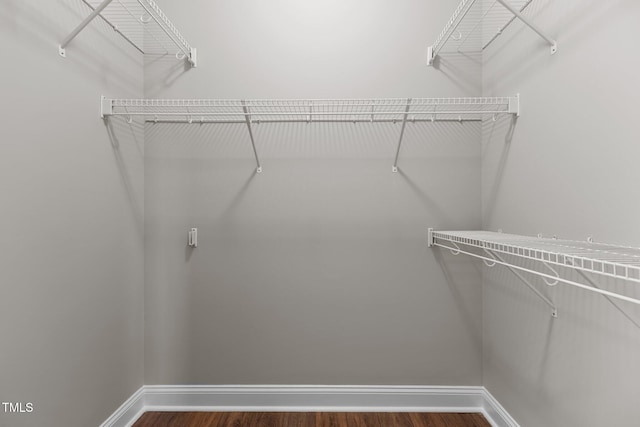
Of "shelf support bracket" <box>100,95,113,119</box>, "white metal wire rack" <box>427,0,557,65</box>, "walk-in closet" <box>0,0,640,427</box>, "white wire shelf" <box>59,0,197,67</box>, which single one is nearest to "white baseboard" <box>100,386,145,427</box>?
"walk-in closet" <box>0,0,640,427</box>

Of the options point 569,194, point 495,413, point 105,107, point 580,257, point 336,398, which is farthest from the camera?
point 336,398

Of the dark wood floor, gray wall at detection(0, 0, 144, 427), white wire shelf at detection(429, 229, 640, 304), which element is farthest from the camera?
the dark wood floor

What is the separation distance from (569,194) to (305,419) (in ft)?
5.62

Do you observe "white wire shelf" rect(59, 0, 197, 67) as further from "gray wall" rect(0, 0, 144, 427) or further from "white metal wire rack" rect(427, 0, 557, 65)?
"white metal wire rack" rect(427, 0, 557, 65)

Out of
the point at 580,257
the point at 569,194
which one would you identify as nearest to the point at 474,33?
the point at 569,194

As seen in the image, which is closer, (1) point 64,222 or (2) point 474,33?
(1) point 64,222

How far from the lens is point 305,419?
1.95 metres

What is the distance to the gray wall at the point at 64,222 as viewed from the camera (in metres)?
1.20

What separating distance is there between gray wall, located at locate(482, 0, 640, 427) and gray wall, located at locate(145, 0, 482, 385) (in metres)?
0.32

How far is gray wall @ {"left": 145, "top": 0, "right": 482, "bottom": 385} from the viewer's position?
2.08m

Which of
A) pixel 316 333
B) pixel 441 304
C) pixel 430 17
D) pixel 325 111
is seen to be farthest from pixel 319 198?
pixel 430 17

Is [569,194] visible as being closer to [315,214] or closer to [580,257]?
[580,257]

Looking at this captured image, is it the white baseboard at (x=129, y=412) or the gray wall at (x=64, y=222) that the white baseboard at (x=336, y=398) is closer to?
the white baseboard at (x=129, y=412)

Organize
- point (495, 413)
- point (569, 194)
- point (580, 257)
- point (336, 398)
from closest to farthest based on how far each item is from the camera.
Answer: point (580, 257)
point (569, 194)
point (495, 413)
point (336, 398)
